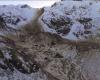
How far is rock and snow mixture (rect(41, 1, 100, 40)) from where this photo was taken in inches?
33.4

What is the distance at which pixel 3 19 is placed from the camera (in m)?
0.90

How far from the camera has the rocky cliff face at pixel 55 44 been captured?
33.6 inches

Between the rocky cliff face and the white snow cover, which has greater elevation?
the white snow cover

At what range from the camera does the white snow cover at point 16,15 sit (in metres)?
0.88

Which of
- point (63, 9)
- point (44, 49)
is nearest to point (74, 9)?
point (63, 9)

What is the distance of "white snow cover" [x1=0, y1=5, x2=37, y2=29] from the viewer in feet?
2.90

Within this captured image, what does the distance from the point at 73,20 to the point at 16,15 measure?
0.23 metres

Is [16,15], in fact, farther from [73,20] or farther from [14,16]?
[73,20]

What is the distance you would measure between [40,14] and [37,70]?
234 millimetres

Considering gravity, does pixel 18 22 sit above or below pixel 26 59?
above

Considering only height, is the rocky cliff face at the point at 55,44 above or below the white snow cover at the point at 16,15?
below

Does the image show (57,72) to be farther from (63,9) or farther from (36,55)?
(63,9)

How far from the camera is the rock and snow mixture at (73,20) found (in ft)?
2.78

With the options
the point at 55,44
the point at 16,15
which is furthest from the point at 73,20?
the point at 16,15
